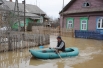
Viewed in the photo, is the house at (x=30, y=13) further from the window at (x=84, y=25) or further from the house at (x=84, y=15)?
the window at (x=84, y=25)

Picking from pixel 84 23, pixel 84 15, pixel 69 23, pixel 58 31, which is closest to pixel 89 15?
pixel 84 15

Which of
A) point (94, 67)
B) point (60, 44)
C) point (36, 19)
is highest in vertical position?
point (36, 19)

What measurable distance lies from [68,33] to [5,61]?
15568 mm

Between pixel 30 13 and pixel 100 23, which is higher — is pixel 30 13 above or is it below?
above

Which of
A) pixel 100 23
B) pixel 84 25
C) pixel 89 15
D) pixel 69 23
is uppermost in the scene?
pixel 89 15

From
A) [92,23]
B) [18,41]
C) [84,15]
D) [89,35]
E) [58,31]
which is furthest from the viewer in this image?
[58,31]

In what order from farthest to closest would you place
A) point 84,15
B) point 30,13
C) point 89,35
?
point 30,13
point 84,15
point 89,35

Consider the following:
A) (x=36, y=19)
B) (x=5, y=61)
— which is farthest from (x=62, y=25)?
(x=5, y=61)

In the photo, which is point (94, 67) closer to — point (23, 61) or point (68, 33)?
point (23, 61)

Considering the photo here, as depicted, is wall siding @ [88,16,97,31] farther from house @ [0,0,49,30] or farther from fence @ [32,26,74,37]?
house @ [0,0,49,30]

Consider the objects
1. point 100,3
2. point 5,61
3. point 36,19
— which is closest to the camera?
point 5,61

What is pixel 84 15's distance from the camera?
948 inches

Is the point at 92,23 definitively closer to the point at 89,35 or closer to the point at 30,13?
the point at 89,35

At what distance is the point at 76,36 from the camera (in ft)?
77.1
